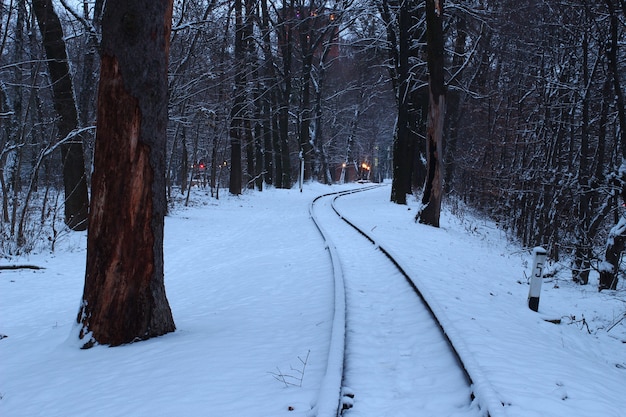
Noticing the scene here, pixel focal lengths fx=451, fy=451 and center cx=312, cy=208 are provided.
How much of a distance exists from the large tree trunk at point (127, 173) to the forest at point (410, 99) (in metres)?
5.91

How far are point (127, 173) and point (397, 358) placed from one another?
10.7 feet

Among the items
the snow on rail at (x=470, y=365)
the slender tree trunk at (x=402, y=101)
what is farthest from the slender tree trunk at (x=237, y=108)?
the snow on rail at (x=470, y=365)

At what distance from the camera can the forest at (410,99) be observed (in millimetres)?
10633

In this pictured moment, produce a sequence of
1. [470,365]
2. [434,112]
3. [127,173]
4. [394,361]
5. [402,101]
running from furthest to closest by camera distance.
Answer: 1. [402,101]
2. [434,112]
3. [127,173]
4. [394,361]
5. [470,365]

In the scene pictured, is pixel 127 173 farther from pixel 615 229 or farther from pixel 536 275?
pixel 615 229

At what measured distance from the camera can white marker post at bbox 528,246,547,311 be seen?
6215 millimetres

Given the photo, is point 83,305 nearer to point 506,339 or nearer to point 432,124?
point 506,339

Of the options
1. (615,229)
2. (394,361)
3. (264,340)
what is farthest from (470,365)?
(615,229)

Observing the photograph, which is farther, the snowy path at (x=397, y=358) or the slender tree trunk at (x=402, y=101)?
the slender tree trunk at (x=402, y=101)

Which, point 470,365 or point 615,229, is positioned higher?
point 615,229

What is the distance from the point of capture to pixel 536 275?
6.29m

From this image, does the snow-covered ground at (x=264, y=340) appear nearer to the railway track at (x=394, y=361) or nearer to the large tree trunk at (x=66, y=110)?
the railway track at (x=394, y=361)

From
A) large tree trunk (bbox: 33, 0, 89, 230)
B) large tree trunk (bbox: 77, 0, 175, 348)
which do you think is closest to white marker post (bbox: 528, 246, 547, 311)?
large tree trunk (bbox: 77, 0, 175, 348)

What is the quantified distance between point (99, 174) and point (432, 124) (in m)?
11.8
